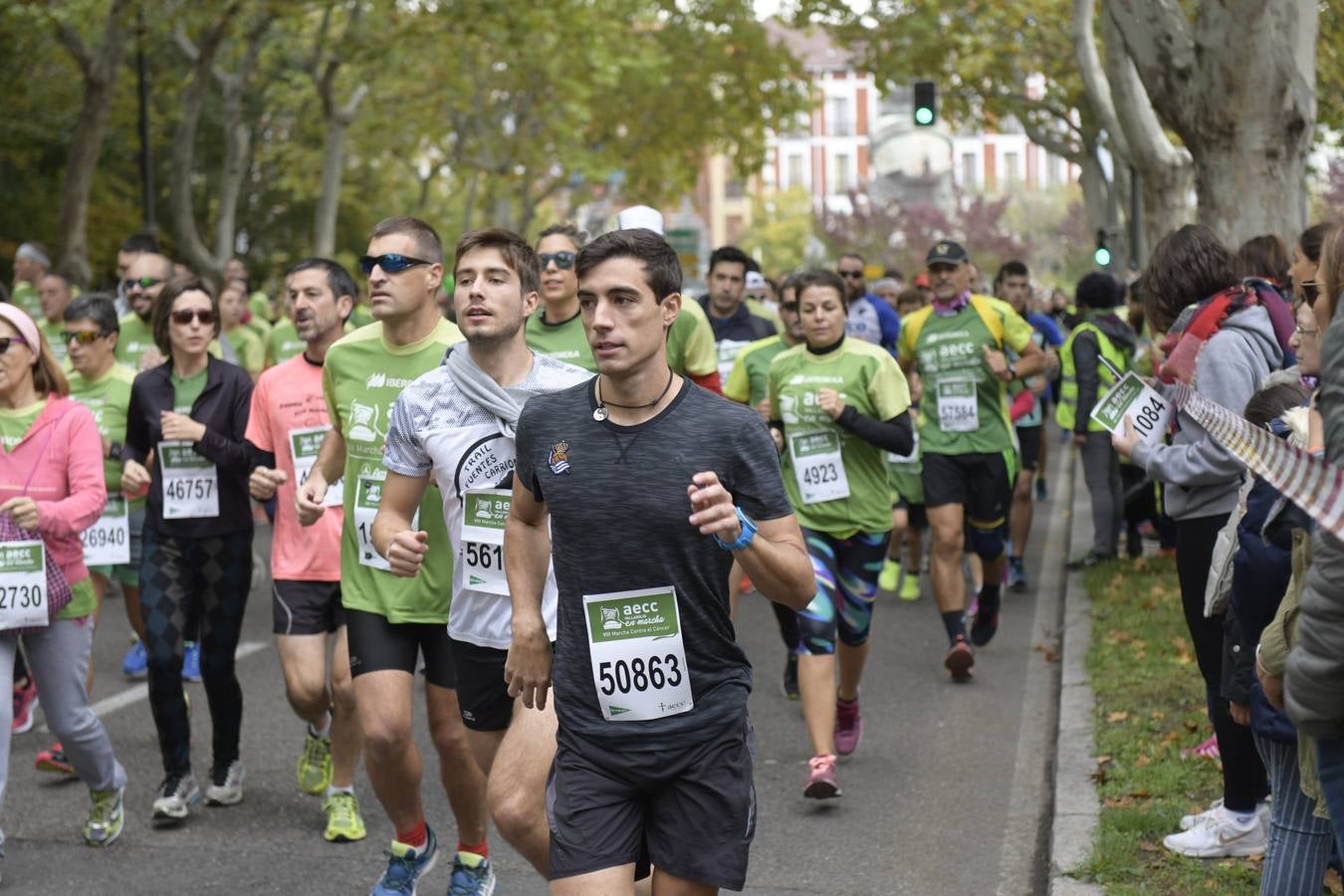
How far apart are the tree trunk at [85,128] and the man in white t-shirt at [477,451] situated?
18.3 m

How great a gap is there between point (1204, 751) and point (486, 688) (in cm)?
338

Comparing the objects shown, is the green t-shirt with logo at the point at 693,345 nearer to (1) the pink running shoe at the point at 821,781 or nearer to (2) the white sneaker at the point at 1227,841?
(1) the pink running shoe at the point at 821,781

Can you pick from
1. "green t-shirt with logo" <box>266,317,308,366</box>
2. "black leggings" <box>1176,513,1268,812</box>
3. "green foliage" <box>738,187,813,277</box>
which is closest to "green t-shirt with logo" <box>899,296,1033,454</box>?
"black leggings" <box>1176,513,1268,812</box>

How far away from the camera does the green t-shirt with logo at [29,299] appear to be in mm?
15297

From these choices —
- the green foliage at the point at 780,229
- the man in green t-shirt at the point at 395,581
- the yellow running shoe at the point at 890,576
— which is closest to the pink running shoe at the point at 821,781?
the man in green t-shirt at the point at 395,581

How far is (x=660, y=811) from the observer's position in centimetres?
421

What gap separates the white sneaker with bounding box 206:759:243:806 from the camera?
7.43 m

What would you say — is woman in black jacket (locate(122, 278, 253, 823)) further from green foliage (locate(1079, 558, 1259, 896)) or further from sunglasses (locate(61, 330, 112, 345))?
green foliage (locate(1079, 558, 1259, 896))

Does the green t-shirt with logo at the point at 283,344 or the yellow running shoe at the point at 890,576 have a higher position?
the green t-shirt with logo at the point at 283,344

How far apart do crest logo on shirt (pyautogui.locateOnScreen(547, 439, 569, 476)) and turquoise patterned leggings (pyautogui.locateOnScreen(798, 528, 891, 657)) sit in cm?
349

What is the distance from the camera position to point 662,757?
4160 millimetres

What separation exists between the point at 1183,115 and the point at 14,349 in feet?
25.8

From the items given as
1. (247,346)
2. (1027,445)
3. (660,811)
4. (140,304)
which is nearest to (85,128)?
(247,346)

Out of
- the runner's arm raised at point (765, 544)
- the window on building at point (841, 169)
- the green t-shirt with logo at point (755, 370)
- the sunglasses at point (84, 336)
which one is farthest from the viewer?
the window on building at point (841, 169)
